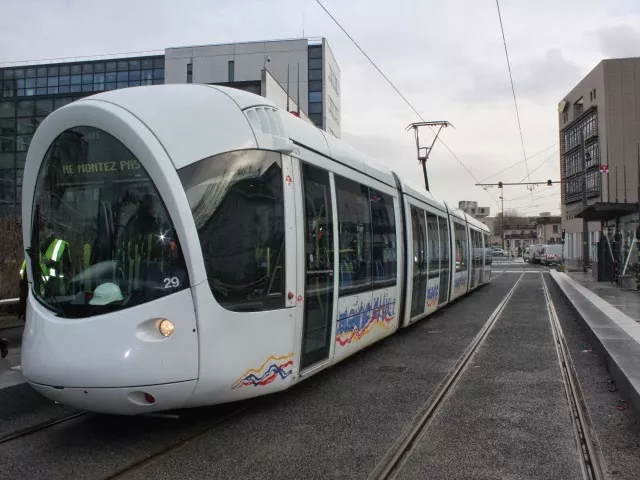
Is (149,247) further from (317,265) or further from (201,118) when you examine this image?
(317,265)

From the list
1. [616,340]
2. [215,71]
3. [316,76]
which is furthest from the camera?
[316,76]

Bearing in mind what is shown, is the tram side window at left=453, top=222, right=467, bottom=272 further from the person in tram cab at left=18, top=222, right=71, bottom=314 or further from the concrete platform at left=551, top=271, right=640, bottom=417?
the person in tram cab at left=18, top=222, right=71, bottom=314

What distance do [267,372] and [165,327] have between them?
114 cm

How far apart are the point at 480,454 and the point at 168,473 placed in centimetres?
230

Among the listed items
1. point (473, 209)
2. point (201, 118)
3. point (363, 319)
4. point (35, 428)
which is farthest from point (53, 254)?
point (473, 209)

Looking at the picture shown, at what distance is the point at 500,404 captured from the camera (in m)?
5.69

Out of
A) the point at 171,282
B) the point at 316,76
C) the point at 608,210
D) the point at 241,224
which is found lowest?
the point at 171,282

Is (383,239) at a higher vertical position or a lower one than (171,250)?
higher

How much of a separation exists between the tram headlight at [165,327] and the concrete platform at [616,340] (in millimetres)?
4133

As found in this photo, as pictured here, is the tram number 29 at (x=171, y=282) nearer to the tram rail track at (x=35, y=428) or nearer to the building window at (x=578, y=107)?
the tram rail track at (x=35, y=428)

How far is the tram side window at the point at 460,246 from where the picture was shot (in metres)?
15.6

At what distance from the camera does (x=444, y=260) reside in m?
13.3

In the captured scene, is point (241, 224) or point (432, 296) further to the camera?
point (432, 296)

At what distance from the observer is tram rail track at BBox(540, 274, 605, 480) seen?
4.09 m
